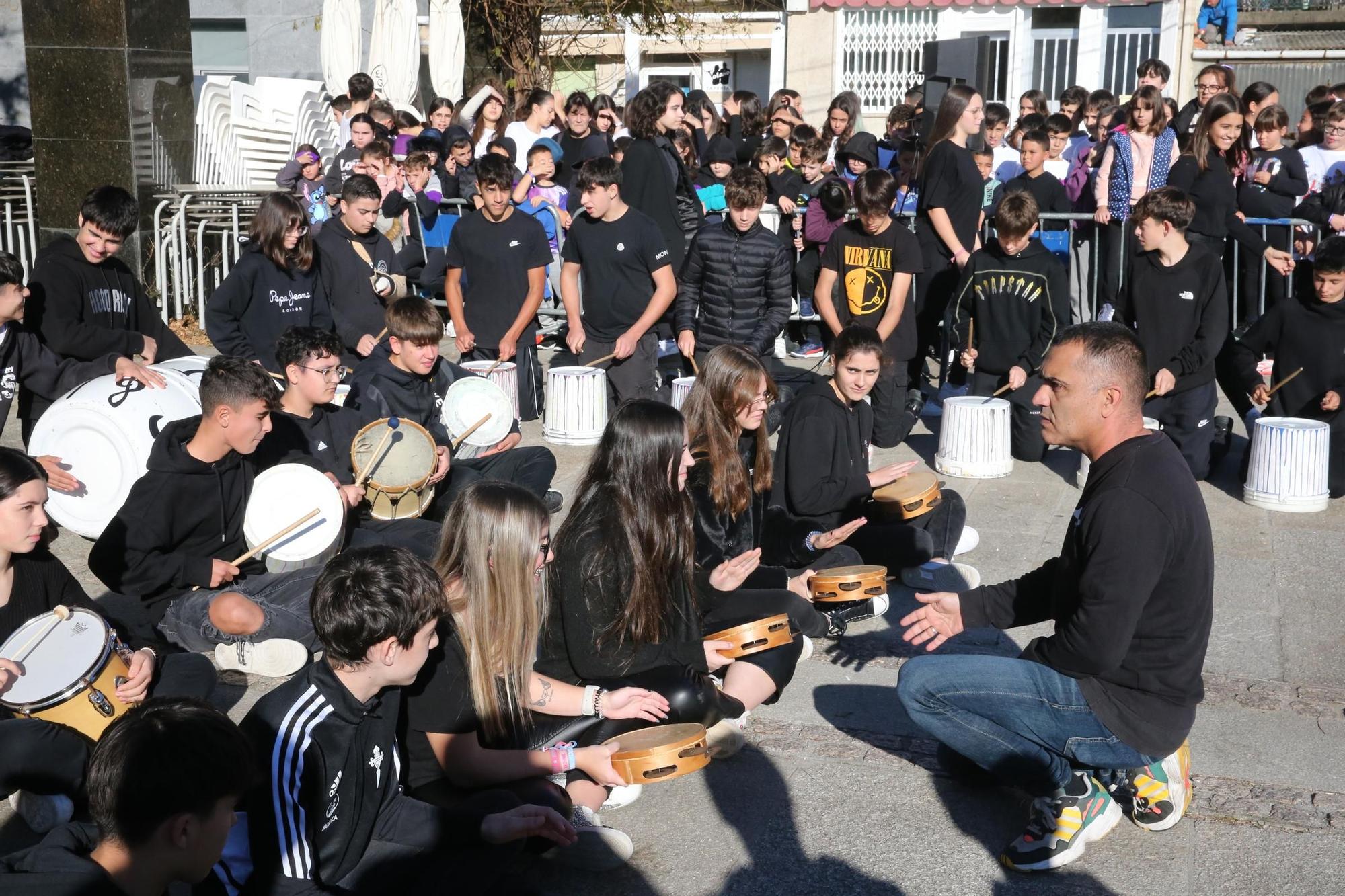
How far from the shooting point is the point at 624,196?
10.6 meters

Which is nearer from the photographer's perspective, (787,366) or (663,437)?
(663,437)

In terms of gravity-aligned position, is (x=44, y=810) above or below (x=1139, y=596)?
below

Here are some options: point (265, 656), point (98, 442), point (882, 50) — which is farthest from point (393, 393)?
point (882, 50)

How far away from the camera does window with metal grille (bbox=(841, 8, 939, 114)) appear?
2236 centimetres

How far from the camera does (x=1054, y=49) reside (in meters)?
22.2

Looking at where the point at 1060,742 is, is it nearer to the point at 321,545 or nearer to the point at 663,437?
the point at 663,437

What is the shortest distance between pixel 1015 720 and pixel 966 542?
295 cm

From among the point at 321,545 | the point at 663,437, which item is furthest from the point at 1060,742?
the point at 321,545

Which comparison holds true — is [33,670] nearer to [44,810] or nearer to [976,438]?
[44,810]

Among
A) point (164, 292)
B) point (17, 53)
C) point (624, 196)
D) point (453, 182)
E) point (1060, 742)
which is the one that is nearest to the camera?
point (1060, 742)

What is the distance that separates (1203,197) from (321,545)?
23.6ft

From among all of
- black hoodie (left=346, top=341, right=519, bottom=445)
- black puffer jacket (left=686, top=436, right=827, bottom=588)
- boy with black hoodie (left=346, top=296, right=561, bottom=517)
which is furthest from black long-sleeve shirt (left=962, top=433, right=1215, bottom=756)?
black hoodie (left=346, top=341, right=519, bottom=445)

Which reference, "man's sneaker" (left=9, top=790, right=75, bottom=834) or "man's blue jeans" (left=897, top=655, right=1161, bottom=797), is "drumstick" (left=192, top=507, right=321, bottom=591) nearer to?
"man's sneaker" (left=9, top=790, right=75, bottom=834)

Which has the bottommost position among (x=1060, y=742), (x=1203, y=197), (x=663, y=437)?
(x=1060, y=742)
